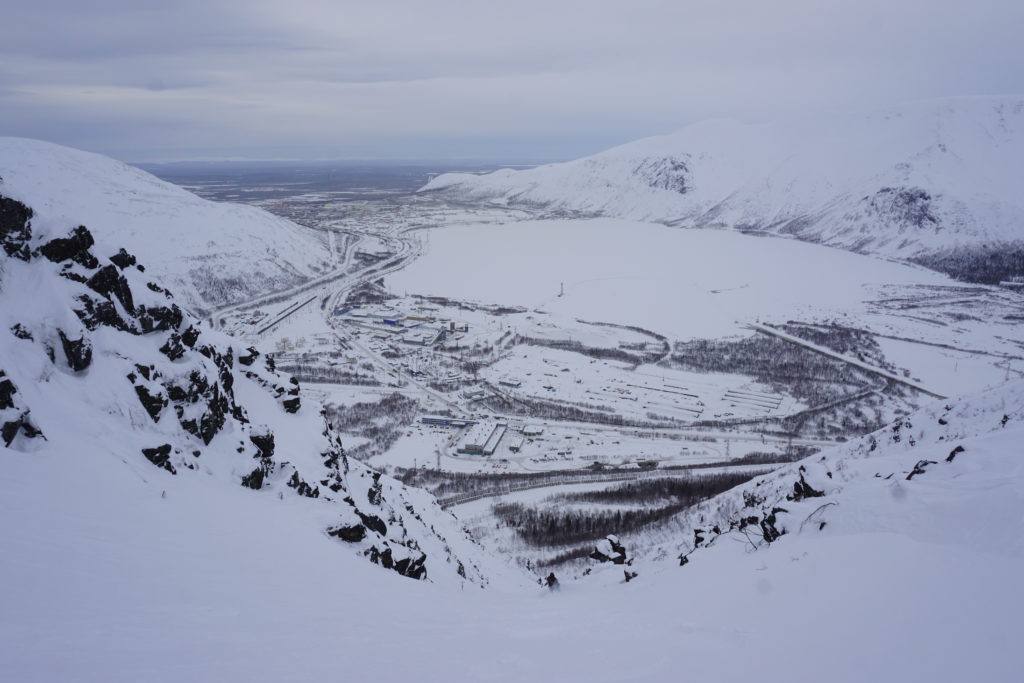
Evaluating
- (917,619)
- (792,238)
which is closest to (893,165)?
(792,238)

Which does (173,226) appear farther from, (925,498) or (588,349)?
(925,498)

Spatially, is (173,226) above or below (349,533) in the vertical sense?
above

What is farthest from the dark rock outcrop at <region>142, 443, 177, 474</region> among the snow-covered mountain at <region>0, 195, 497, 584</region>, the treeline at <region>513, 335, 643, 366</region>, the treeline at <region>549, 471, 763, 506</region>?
the treeline at <region>513, 335, 643, 366</region>

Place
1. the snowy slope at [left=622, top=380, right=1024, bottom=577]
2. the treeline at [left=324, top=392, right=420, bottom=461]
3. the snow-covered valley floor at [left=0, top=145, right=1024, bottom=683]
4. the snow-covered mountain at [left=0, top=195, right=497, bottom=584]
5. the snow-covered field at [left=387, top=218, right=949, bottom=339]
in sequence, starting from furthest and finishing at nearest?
the snow-covered field at [left=387, top=218, right=949, bottom=339] < the treeline at [left=324, top=392, right=420, bottom=461] < the snow-covered mountain at [left=0, top=195, right=497, bottom=584] < the snowy slope at [left=622, top=380, right=1024, bottom=577] < the snow-covered valley floor at [left=0, top=145, right=1024, bottom=683]

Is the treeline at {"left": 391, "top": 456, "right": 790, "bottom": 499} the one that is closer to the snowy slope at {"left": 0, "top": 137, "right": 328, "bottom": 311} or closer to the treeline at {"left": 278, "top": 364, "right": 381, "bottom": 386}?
the treeline at {"left": 278, "top": 364, "right": 381, "bottom": 386}

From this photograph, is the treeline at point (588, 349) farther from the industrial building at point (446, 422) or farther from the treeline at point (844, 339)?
the treeline at point (844, 339)

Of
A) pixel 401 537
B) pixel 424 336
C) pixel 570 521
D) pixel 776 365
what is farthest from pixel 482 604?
pixel 424 336
